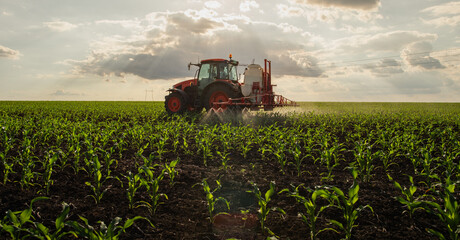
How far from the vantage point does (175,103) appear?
1335 centimetres

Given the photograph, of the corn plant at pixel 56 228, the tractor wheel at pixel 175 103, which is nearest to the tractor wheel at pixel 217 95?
the tractor wheel at pixel 175 103

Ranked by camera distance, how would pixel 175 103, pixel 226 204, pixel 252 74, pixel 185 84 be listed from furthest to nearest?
pixel 185 84
pixel 252 74
pixel 175 103
pixel 226 204

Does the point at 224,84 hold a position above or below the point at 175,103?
above

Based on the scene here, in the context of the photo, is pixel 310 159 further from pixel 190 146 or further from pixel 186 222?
pixel 186 222

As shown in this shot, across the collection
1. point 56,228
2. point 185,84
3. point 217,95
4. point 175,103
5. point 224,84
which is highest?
point 185,84

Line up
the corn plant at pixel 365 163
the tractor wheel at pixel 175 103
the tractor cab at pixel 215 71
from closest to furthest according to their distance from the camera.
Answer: the corn plant at pixel 365 163 → the tractor cab at pixel 215 71 → the tractor wheel at pixel 175 103

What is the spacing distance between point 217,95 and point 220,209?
29.2 feet

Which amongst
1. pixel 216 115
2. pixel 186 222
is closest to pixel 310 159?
pixel 186 222

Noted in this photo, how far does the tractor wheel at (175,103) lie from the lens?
43.2 feet

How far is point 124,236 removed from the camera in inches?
114

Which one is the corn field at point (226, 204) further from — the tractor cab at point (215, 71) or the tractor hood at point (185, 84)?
the tractor hood at point (185, 84)

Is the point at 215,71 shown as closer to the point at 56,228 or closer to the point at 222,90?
the point at 222,90

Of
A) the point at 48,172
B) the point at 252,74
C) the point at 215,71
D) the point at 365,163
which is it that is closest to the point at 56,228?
the point at 48,172

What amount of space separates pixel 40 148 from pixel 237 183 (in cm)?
471
